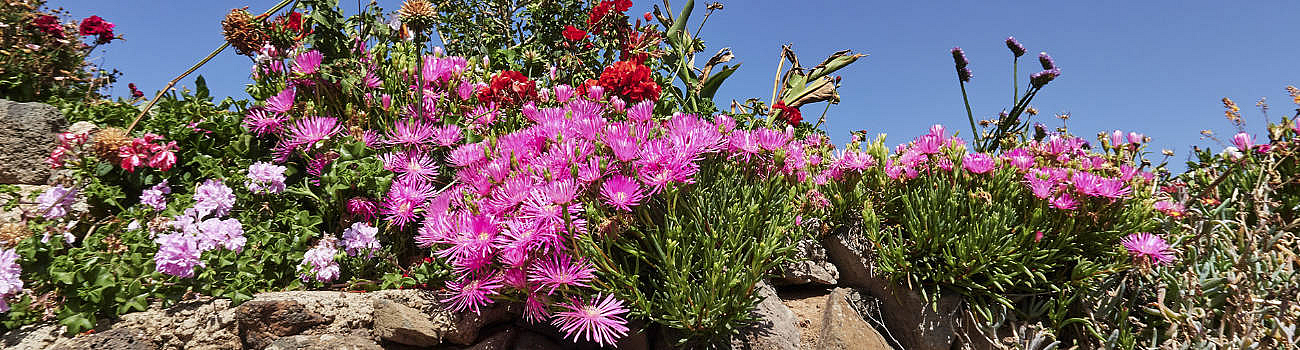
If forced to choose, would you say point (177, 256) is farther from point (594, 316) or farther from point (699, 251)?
point (699, 251)

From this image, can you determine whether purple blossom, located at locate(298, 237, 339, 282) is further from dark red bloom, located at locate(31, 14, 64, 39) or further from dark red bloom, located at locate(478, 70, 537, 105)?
dark red bloom, located at locate(31, 14, 64, 39)

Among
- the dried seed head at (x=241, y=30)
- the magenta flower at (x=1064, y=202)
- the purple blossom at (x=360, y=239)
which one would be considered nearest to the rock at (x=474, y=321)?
the purple blossom at (x=360, y=239)

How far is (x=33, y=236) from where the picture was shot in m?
2.33

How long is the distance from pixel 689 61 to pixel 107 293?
389cm

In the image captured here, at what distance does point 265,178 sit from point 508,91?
1.14 metres

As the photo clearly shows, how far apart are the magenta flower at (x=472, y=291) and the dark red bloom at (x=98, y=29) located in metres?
4.31

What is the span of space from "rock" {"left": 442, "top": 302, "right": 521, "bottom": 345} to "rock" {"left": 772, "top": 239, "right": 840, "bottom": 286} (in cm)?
123

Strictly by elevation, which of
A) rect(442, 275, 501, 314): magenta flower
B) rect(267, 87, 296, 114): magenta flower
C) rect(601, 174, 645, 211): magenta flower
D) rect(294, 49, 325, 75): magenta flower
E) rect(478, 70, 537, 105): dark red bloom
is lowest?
rect(442, 275, 501, 314): magenta flower

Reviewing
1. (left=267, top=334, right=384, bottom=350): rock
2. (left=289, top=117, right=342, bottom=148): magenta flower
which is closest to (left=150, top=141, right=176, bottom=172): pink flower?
(left=289, top=117, right=342, bottom=148): magenta flower

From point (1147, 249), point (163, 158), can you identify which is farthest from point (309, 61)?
point (1147, 249)

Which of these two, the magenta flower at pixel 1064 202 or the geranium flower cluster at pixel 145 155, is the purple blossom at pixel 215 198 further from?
the magenta flower at pixel 1064 202

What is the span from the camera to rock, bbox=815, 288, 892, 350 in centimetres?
263

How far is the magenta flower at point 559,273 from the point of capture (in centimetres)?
200

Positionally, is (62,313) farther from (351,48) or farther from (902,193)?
(902,193)
